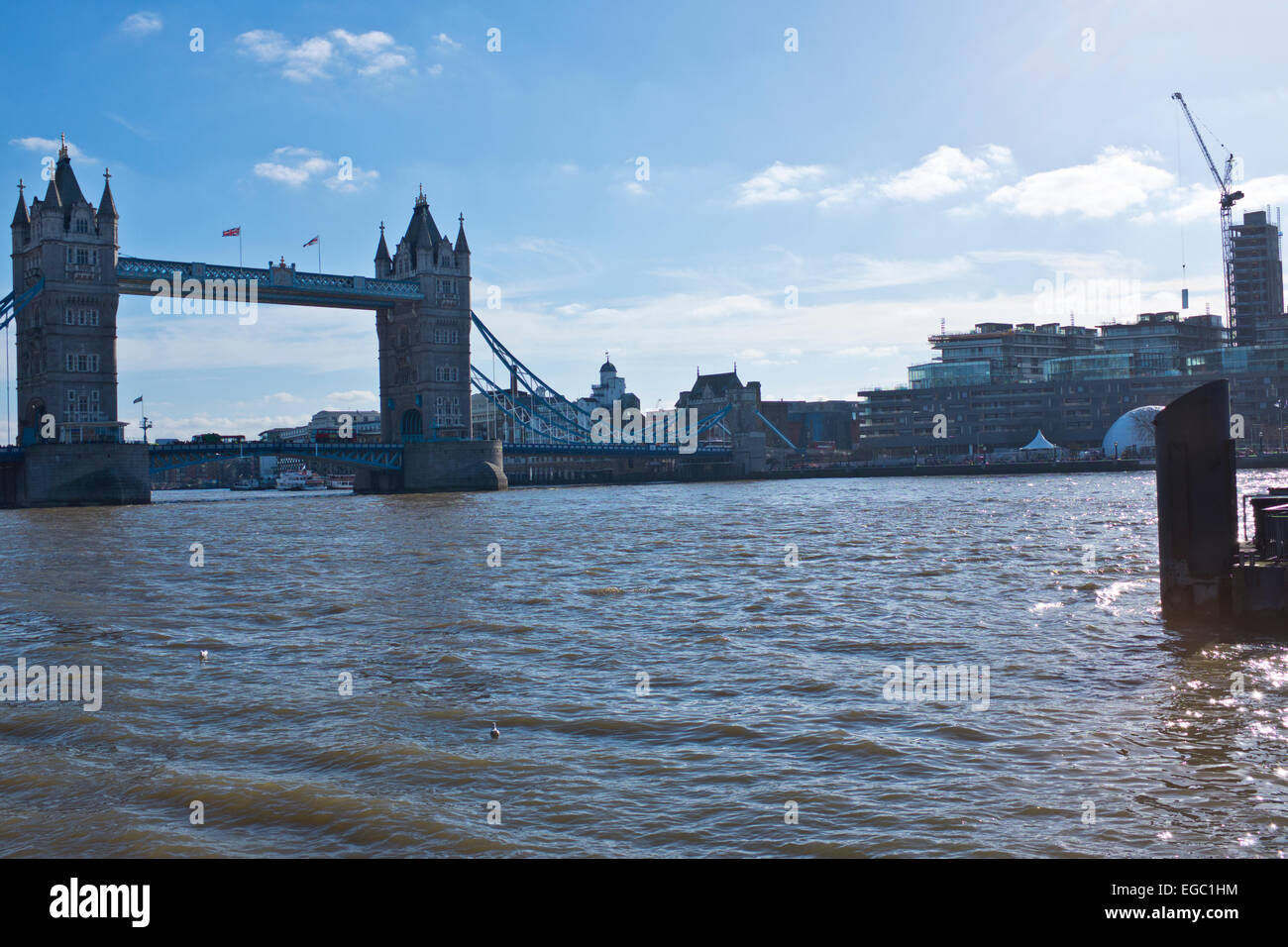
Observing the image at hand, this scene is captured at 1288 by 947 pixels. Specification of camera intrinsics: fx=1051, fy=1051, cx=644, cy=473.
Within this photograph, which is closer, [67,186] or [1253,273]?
[67,186]

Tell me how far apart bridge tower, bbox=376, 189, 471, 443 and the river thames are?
7581 cm

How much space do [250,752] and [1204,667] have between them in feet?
36.7

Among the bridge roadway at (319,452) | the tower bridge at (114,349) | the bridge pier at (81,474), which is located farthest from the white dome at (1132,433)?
the bridge pier at (81,474)

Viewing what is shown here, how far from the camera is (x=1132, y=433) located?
129 metres

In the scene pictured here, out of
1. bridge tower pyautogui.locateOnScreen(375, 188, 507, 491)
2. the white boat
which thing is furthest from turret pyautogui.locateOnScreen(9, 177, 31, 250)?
the white boat

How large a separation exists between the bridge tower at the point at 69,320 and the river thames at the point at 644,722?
184 ft

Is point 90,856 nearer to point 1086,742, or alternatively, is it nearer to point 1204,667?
point 1086,742

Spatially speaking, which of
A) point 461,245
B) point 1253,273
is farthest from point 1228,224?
point 461,245

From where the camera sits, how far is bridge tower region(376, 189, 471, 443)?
10031 centimetres

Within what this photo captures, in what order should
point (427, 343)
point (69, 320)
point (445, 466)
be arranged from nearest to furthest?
1. point (69, 320)
2. point (445, 466)
3. point (427, 343)

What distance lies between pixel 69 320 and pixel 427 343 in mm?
32298

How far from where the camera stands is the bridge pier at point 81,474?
225ft

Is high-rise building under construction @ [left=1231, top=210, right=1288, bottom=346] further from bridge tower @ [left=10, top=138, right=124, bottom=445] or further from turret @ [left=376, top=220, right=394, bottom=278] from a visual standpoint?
bridge tower @ [left=10, top=138, right=124, bottom=445]

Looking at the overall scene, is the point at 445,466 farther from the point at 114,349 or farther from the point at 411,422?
the point at 114,349
